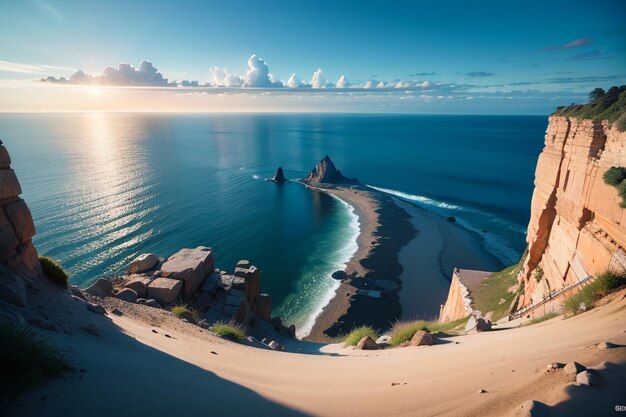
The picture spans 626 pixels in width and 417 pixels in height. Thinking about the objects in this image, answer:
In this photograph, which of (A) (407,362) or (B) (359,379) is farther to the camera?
(A) (407,362)

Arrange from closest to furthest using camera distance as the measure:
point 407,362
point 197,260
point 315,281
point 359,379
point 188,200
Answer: point 359,379, point 407,362, point 197,260, point 315,281, point 188,200

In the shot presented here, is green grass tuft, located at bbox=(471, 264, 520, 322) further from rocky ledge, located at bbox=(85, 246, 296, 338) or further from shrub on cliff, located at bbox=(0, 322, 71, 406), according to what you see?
shrub on cliff, located at bbox=(0, 322, 71, 406)

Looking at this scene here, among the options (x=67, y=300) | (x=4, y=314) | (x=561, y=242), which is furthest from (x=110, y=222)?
(x=561, y=242)

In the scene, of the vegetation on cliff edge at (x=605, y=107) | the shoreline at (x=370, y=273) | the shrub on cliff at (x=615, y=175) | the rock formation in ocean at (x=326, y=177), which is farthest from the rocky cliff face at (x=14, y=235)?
the rock formation in ocean at (x=326, y=177)

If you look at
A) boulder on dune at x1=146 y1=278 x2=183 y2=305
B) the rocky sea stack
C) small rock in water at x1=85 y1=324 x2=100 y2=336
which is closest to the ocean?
the rocky sea stack

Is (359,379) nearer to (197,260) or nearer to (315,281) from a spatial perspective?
(197,260)

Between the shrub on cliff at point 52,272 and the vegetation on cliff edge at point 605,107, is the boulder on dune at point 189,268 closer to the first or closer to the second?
the shrub on cliff at point 52,272
